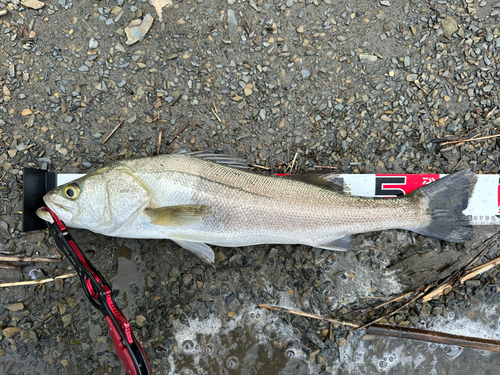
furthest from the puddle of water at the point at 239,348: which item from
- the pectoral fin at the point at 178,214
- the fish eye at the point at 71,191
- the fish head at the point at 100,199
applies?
the fish eye at the point at 71,191

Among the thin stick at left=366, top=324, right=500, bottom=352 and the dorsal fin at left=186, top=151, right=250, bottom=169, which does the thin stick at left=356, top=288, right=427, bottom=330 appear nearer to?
the thin stick at left=366, top=324, right=500, bottom=352

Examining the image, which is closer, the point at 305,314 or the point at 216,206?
the point at 216,206

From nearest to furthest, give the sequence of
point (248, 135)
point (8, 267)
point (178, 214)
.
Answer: point (178, 214), point (8, 267), point (248, 135)

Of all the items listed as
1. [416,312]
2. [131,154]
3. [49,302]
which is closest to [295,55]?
[131,154]

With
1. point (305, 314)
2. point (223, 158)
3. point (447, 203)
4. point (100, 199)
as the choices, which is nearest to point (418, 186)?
point (447, 203)

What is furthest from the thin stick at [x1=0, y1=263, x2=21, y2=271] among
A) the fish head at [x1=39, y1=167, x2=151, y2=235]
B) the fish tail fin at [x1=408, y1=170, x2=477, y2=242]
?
the fish tail fin at [x1=408, y1=170, x2=477, y2=242]

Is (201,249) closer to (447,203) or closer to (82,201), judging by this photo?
(82,201)
